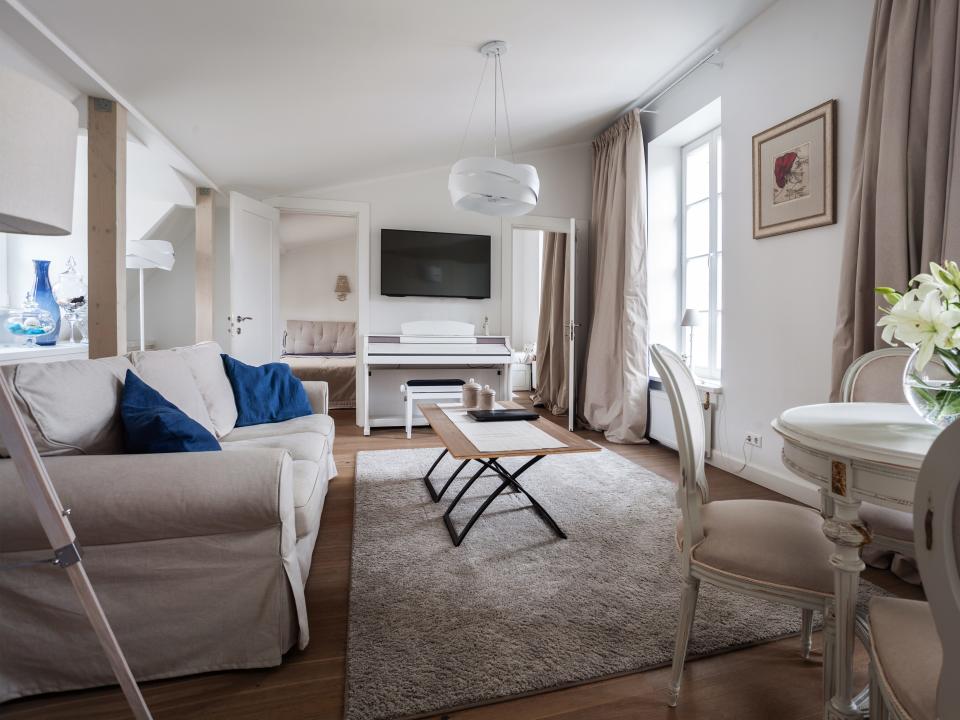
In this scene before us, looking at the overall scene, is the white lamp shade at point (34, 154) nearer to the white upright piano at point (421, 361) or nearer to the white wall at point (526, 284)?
the white upright piano at point (421, 361)

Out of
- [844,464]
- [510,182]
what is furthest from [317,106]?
[844,464]

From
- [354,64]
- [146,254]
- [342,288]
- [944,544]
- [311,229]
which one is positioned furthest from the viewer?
[342,288]

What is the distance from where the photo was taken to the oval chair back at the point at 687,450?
4.09 feet

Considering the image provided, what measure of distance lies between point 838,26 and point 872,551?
7.93ft

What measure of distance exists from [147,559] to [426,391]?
9.88ft

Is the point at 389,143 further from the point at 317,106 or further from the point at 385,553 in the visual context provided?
the point at 385,553

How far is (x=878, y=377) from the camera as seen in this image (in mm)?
1615

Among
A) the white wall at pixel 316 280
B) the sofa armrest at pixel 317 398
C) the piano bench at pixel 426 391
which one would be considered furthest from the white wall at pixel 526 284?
the sofa armrest at pixel 317 398

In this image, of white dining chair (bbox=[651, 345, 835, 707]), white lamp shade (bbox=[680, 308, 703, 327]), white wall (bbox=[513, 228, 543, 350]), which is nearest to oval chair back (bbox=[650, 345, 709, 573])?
white dining chair (bbox=[651, 345, 835, 707])

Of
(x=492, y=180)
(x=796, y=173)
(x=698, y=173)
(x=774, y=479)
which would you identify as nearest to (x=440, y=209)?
(x=698, y=173)

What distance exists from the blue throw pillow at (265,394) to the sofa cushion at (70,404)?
99 cm

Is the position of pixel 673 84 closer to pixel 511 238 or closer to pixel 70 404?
pixel 511 238

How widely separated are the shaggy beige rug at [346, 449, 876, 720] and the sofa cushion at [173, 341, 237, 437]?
0.78 m

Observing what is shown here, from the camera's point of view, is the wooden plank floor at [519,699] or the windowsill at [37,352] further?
the windowsill at [37,352]
